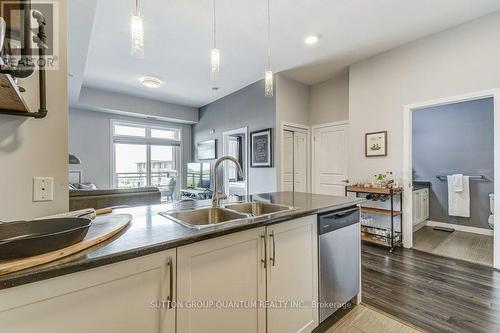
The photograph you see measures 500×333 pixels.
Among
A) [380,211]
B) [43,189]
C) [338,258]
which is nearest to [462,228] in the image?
[380,211]

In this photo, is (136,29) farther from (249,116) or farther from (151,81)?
(249,116)

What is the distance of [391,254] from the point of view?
3041mm

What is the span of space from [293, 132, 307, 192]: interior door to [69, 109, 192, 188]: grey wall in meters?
4.39

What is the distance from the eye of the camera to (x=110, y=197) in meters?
2.54

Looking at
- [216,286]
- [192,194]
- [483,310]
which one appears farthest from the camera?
[192,194]

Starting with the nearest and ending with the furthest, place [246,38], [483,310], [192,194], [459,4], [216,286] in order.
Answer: [216,286] → [483,310] → [459,4] → [246,38] → [192,194]

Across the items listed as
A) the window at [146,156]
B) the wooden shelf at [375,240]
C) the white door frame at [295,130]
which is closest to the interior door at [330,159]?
the white door frame at [295,130]

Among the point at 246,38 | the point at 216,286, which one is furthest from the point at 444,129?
the point at 216,286

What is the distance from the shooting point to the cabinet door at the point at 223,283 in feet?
3.30

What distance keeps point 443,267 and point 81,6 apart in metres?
4.63

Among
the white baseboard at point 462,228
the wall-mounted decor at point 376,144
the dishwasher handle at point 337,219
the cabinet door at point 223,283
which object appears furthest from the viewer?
the white baseboard at point 462,228

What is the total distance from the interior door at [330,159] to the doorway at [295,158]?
0.19m

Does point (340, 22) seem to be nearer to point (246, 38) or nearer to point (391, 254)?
point (246, 38)

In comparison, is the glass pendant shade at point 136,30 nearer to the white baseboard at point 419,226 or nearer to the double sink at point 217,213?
the double sink at point 217,213
